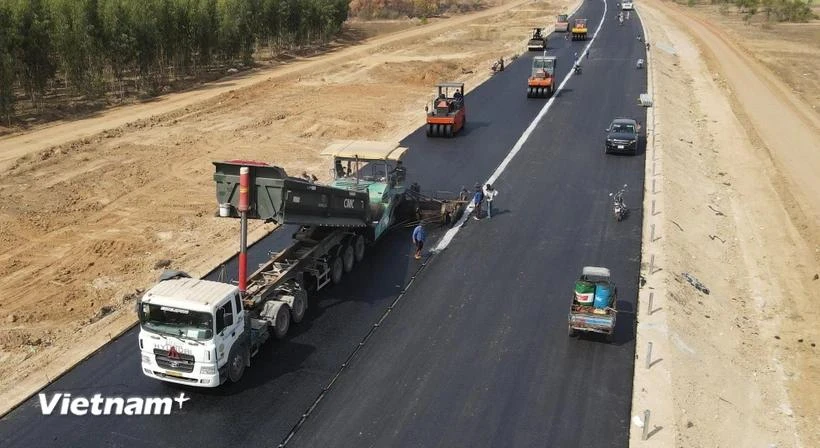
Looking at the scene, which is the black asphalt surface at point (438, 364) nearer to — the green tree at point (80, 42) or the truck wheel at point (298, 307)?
the truck wheel at point (298, 307)

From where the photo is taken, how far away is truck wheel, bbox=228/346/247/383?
632 inches

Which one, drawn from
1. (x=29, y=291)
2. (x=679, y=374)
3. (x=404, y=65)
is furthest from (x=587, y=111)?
(x=29, y=291)

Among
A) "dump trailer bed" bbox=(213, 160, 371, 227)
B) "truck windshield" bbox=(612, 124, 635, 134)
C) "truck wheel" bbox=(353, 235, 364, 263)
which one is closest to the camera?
"dump trailer bed" bbox=(213, 160, 371, 227)

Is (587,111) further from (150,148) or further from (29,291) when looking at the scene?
(29,291)

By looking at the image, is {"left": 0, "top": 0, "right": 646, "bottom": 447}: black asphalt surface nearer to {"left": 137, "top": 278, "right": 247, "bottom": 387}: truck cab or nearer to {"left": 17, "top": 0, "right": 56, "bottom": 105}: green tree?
{"left": 137, "top": 278, "right": 247, "bottom": 387}: truck cab

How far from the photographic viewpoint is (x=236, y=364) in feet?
53.5

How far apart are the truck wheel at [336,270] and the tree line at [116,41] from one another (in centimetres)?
3210

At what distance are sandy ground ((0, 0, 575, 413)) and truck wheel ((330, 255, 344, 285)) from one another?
4.54 metres

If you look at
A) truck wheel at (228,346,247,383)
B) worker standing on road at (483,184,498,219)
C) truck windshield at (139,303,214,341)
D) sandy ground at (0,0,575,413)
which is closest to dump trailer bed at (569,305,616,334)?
truck wheel at (228,346,247,383)

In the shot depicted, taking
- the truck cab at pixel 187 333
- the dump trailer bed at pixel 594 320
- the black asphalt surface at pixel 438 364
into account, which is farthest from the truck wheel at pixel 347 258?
the dump trailer bed at pixel 594 320

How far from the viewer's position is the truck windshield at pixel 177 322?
1513 cm

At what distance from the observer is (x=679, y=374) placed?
17484mm

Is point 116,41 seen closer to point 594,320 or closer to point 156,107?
point 156,107

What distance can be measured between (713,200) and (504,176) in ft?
34.8
